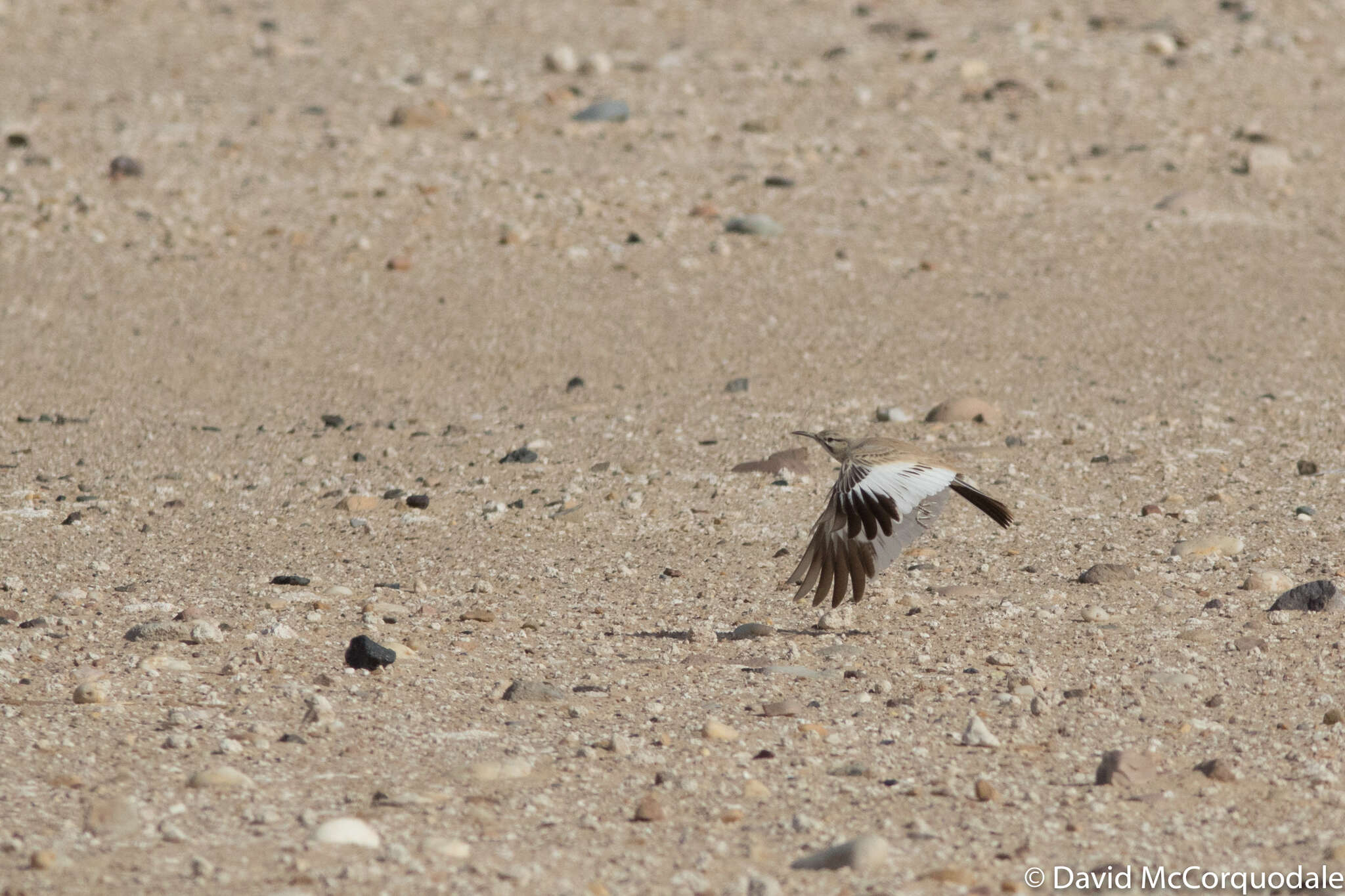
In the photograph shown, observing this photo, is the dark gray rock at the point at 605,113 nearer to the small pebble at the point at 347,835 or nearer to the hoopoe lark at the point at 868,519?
the hoopoe lark at the point at 868,519

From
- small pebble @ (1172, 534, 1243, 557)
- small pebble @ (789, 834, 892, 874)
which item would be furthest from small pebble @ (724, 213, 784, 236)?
small pebble @ (789, 834, 892, 874)

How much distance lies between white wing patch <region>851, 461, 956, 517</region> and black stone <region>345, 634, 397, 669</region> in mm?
1321

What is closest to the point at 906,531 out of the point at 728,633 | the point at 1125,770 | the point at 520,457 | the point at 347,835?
the point at 728,633

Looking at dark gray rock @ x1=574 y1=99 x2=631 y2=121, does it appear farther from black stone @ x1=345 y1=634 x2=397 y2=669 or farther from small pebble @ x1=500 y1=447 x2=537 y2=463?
black stone @ x1=345 y1=634 x2=397 y2=669

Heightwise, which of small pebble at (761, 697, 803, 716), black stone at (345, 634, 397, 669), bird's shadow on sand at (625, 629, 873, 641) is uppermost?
small pebble at (761, 697, 803, 716)

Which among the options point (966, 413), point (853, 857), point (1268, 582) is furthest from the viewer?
point (966, 413)

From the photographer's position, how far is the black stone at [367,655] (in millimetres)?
4090

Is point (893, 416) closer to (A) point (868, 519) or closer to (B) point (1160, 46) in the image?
(A) point (868, 519)

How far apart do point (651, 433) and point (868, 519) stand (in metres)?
2.58

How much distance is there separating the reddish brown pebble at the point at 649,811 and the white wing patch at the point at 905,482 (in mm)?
1241

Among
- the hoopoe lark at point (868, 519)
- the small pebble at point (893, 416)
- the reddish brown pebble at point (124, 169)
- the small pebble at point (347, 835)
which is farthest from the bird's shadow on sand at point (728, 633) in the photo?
the reddish brown pebble at point (124, 169)

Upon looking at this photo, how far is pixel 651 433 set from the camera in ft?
21.7

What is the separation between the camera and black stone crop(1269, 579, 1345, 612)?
4.40 meters

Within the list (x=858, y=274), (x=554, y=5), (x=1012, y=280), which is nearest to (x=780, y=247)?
(x=858, y=274)
